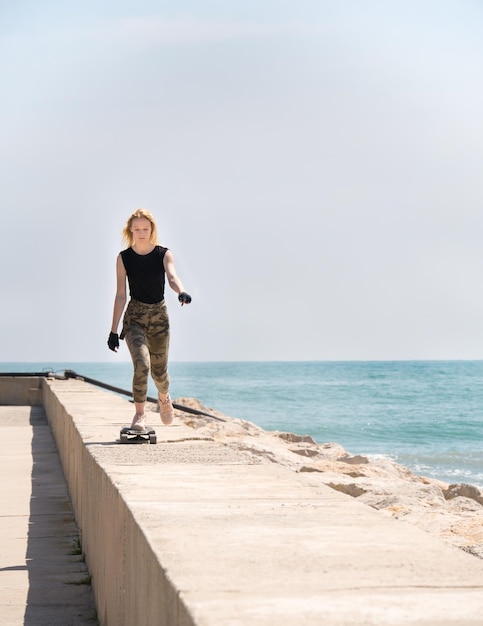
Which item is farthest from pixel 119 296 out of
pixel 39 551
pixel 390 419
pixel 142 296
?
pixel 390 419

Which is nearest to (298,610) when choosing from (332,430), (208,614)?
(208,614)

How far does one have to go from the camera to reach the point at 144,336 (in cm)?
636

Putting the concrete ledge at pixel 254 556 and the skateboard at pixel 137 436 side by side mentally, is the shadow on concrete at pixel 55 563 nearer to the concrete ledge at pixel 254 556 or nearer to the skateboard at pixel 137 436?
the concrete ledge at pixel 254 556

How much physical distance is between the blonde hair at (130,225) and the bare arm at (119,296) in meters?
0.16

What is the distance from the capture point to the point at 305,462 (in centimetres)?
1443

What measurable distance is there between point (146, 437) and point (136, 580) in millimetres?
3079

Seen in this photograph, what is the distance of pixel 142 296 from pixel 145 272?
164mm

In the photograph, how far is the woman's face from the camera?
20.6 ft

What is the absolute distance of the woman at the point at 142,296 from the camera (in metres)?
6.29

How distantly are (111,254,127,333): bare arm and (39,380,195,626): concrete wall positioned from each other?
0.83m

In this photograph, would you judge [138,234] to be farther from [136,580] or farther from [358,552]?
[358,552]

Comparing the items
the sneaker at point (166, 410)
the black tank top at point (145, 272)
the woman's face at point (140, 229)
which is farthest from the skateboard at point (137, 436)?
the woman's face at point (140, 229)

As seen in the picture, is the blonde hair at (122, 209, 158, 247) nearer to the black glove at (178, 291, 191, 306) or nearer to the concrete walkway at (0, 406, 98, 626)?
the black glove at (178, 291, 191, 306)

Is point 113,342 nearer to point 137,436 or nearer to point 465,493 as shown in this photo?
point 137,436
